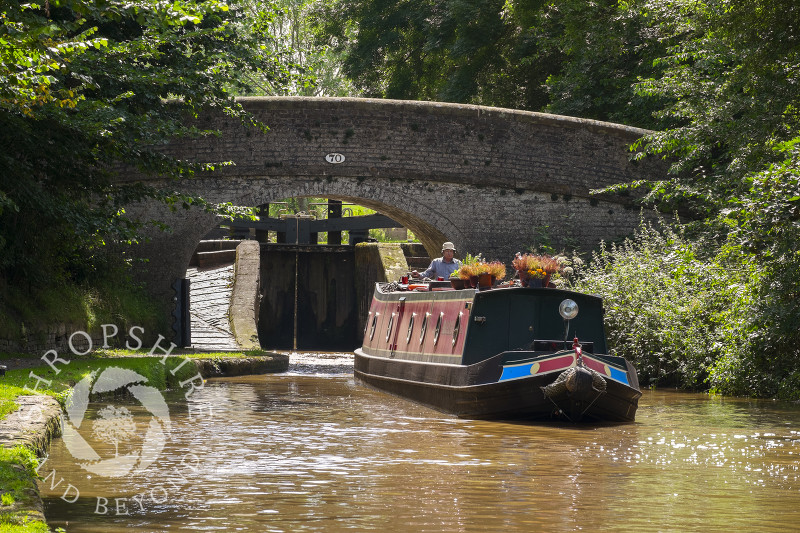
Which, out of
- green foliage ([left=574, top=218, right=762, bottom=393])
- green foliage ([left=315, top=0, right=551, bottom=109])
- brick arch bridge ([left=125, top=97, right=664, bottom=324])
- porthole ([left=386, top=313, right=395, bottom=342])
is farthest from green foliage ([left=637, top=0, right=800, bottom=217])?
green foliage ([left=315, top=0, right=551, bottom=109])

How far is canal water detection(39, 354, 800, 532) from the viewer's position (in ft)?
16.5

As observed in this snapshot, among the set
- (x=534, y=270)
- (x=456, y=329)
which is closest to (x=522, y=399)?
(x=456, y=329)

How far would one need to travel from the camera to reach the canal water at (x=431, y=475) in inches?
198

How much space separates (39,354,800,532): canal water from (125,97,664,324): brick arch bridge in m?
7.10

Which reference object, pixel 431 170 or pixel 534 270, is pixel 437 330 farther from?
pixel 431 170

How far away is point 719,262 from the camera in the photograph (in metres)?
Answer: 12.6

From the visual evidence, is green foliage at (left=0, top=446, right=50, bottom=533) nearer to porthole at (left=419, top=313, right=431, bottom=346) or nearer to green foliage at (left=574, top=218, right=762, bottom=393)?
porthole at (left=419, top=313, right=431, bottom=346)

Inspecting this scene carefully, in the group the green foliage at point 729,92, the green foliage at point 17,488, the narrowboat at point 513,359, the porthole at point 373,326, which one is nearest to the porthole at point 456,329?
the narrowboat at point 513,359

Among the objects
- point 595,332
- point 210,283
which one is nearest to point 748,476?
point 595,332

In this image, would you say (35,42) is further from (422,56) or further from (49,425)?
(422,56)

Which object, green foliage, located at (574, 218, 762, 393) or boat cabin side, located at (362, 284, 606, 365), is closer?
boat cabin side, located at (362, 284, 606, 365)

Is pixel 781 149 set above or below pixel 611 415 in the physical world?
above

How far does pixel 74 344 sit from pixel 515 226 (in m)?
7.37

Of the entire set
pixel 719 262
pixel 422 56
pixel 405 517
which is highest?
pixel 422 56
